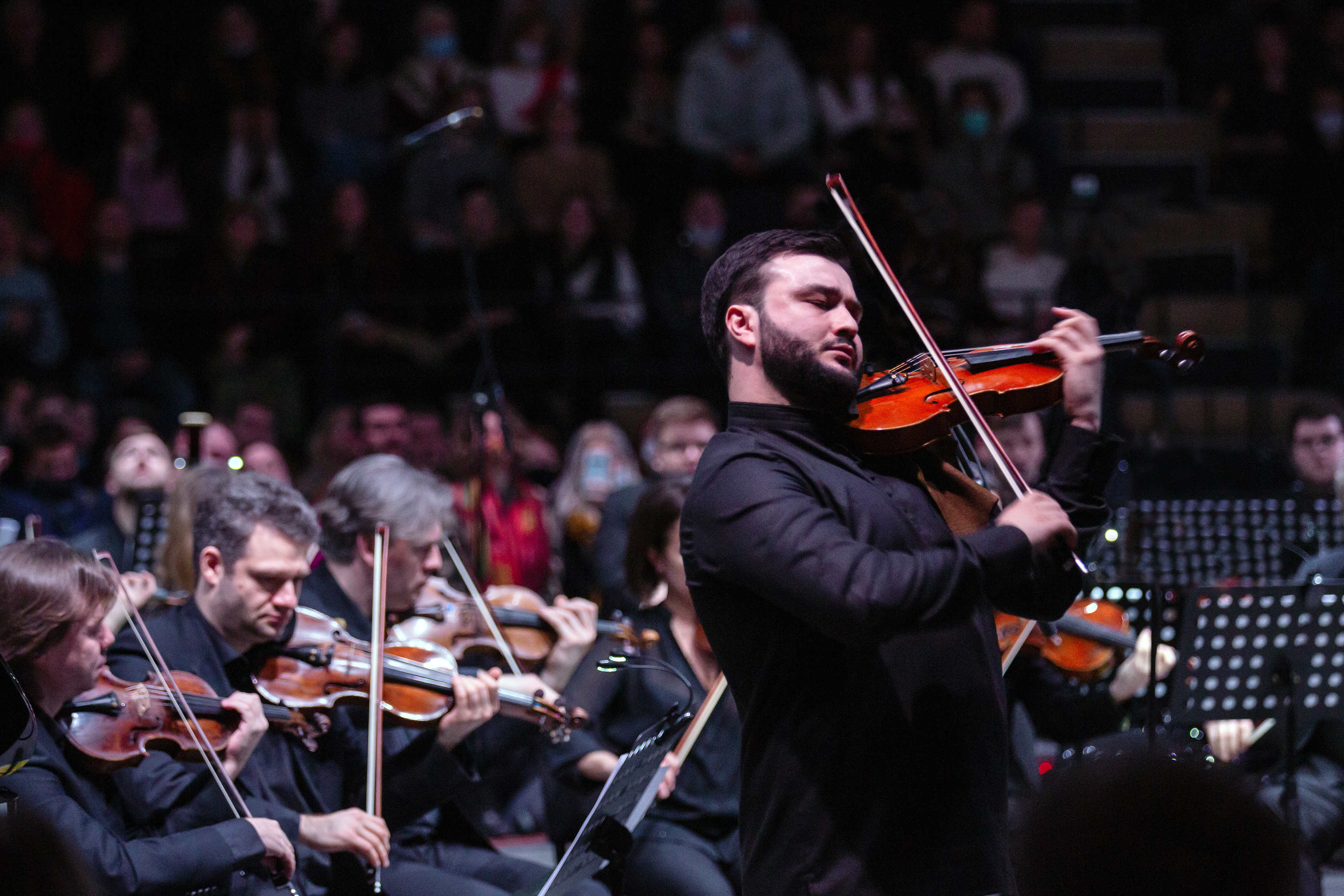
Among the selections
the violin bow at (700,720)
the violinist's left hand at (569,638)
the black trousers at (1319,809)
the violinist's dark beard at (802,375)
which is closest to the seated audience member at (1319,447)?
the black trousers at (1319,809)

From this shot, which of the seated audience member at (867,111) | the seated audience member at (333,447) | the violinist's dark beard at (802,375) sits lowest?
the seated audience member at (333,447)

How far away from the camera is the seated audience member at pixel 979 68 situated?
8.62 metres

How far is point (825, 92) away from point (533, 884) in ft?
19.8

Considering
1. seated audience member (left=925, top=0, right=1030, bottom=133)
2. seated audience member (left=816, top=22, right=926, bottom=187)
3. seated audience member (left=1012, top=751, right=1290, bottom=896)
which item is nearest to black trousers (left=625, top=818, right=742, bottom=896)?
seated audience member (left=1012, top=751, right=1290, bottom=896)

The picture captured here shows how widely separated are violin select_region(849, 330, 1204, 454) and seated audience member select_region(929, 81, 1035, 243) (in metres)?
5.81

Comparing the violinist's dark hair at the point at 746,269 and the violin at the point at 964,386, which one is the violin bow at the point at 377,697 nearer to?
the violinist's dark hair at the point at 746,269

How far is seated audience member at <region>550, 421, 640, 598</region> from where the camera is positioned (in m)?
5.90

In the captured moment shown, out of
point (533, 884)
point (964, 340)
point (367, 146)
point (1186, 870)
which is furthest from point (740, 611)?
point (367, 146)

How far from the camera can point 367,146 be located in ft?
26.3

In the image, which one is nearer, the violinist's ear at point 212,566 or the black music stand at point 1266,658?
the violinist's ear at point 212,566

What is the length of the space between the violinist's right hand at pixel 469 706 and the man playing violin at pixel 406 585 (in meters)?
0.08

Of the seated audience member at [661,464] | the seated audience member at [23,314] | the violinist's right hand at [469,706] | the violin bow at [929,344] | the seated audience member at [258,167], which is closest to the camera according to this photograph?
the violin bow at [929,344]

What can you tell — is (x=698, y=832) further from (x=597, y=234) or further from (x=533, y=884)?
(x=597, y=234)

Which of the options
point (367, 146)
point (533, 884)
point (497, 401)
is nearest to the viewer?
point (533, 884)
